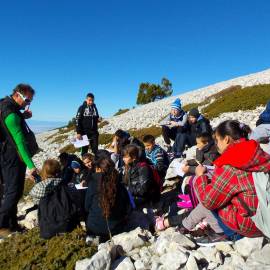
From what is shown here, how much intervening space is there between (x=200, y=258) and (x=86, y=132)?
6.86 m

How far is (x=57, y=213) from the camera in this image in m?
5.59

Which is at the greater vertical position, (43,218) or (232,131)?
(232,131)

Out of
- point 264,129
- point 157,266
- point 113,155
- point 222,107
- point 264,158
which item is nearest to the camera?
point 264,158

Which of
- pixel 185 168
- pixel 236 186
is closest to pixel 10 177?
pixel 185 168

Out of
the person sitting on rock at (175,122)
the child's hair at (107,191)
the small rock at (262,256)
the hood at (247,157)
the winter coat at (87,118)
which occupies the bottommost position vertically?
the small rock at (262,256)

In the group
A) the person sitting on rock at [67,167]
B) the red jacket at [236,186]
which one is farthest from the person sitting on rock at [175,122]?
the red jacket at [236,186]

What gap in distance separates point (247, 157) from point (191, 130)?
6.30m

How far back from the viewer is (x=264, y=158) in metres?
4.00

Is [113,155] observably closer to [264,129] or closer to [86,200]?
[86,200]

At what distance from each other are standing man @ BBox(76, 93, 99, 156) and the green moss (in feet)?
16.1

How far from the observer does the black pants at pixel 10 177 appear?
588 centimetres

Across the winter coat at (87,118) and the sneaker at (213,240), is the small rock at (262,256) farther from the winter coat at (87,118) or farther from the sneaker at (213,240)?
the winter coat at (87,118)

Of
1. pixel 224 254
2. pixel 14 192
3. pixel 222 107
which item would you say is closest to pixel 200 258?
pixel 224 254

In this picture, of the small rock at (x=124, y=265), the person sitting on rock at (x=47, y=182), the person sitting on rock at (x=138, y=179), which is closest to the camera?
the small rock at (x=124, y=265)
